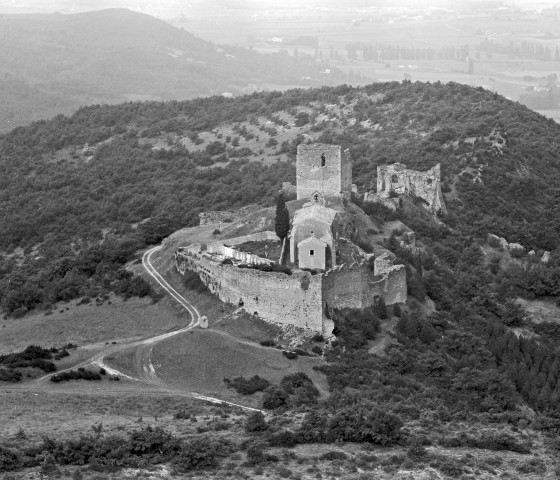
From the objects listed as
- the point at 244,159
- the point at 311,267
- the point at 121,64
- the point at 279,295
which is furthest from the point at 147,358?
the point at 121,64

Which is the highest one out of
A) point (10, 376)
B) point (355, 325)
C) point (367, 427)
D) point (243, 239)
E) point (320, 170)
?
point (320, 170)

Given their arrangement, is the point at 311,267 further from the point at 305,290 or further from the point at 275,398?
the point at 275,398

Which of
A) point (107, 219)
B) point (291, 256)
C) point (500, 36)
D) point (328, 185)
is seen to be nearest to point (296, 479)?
point (291, 256)

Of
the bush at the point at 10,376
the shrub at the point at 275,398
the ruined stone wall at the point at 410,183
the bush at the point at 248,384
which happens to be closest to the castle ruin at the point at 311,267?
the bush at the point at 248,384

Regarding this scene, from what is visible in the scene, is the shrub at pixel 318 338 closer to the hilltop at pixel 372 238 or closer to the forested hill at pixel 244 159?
the hilltop at pixel 372 238

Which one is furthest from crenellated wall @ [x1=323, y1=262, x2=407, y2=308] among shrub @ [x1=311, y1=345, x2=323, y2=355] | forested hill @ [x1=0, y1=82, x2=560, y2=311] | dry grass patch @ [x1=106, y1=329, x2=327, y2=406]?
forested hill @ [x1=0, y1=82, x2=560, y2=311]
